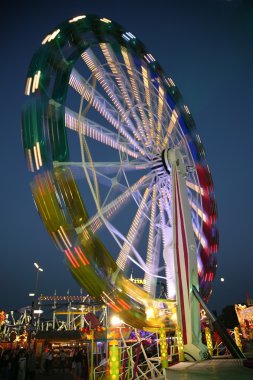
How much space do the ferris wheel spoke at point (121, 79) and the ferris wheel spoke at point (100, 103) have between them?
1.82 feet

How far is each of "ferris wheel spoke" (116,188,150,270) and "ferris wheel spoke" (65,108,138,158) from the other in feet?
6.00

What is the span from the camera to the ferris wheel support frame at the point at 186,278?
7.48 meters

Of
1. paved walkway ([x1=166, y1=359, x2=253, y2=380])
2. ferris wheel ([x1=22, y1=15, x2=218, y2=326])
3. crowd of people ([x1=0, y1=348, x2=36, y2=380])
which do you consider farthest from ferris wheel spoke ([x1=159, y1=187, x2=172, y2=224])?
crowd of people ([x1=0, y1=348, x2=36, y2=380])

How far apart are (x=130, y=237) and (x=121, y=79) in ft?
18.4

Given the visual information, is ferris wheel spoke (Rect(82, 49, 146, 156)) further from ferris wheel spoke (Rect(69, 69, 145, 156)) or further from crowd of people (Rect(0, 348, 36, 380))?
crowd of people (Rect(0, 348, 36, 380))

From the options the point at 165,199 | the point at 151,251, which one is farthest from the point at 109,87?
the point at 151,251

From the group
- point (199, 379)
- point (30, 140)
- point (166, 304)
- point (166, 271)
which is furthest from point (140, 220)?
point (199, 379)

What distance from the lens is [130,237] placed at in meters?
9.41

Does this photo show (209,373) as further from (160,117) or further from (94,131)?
(160,117)

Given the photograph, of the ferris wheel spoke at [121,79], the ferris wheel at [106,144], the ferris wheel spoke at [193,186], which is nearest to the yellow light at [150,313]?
the ferris wheel at [106,144]

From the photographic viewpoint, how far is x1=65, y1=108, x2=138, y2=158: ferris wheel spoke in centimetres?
884

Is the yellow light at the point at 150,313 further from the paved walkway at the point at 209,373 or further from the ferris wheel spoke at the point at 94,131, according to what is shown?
the ferris wheel spoke at the point at 94,131

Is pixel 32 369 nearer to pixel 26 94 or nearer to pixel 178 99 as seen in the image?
pixel 26 94

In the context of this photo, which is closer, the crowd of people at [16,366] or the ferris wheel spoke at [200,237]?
the crowd of people at [16,366]
